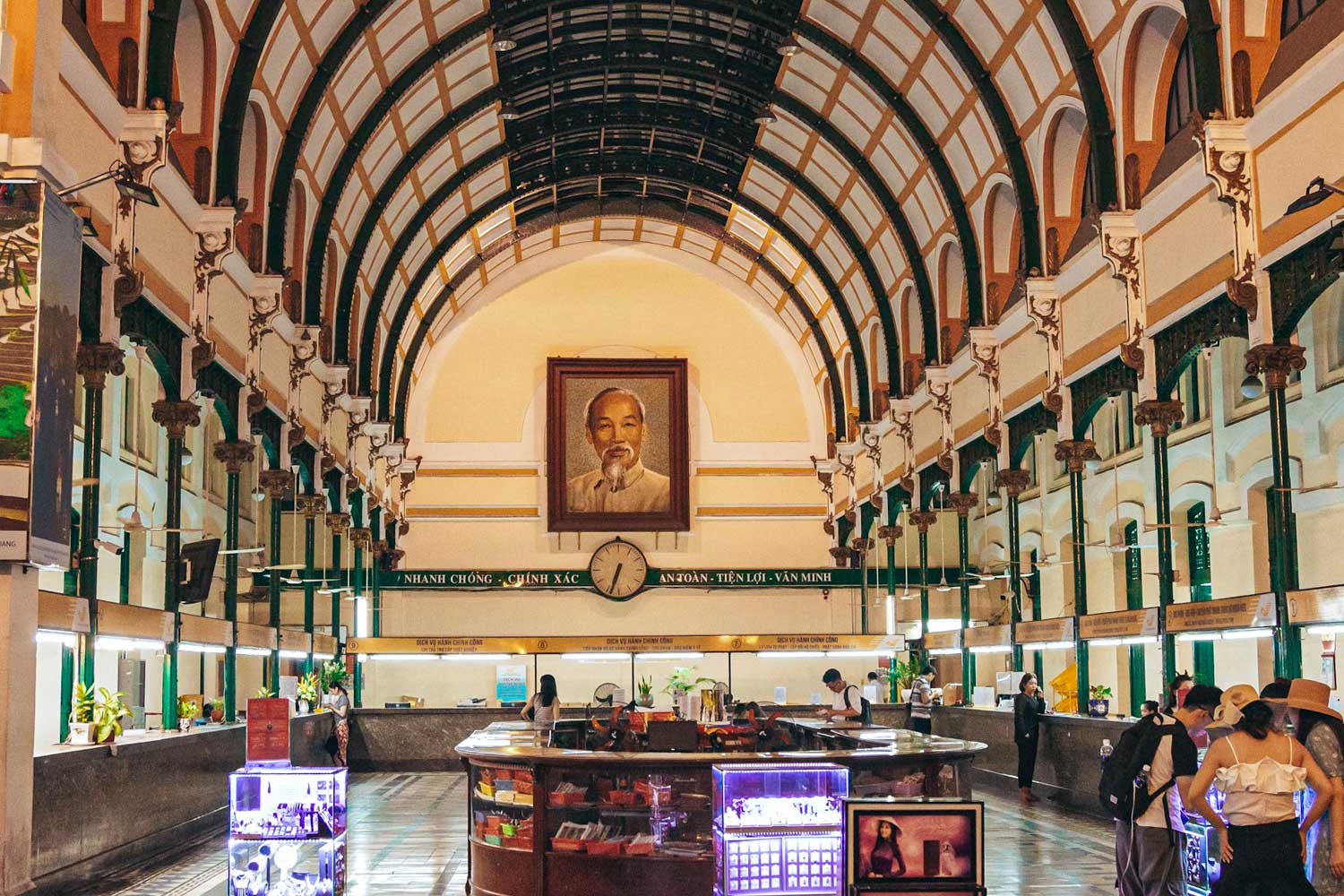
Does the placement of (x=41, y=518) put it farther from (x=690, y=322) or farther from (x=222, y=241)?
(x=690, y=322)

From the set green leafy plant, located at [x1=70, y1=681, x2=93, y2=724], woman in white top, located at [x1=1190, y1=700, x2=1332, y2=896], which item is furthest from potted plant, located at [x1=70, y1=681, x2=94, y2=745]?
woman in white top, located at [x1=1190, y1=700, x2=1332, y2=896]

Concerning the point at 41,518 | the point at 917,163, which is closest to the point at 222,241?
the point at 41,518

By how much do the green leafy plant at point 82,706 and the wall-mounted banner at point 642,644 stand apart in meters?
18.6

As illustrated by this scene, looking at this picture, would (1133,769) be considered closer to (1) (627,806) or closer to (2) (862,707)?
(1) (627,806)

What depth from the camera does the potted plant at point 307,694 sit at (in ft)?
73.3

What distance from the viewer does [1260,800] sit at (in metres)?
7.85

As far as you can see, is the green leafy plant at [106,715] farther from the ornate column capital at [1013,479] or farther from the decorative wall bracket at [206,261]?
the ornate column capital at [1013,479]

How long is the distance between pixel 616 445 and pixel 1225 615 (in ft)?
77.9

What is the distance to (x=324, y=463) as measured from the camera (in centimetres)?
2620

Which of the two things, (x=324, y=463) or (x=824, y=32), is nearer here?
(x=824, y=32)

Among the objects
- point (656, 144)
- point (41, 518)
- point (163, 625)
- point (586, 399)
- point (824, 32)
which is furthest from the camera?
point (586, 399)

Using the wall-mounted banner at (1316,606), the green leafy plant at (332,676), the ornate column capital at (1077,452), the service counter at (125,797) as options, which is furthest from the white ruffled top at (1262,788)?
the green leafy plant at (332,676)

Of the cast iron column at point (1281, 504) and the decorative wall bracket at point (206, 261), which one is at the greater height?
the decorative wall bracket at point (206, 261)

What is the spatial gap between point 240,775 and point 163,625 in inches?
288
